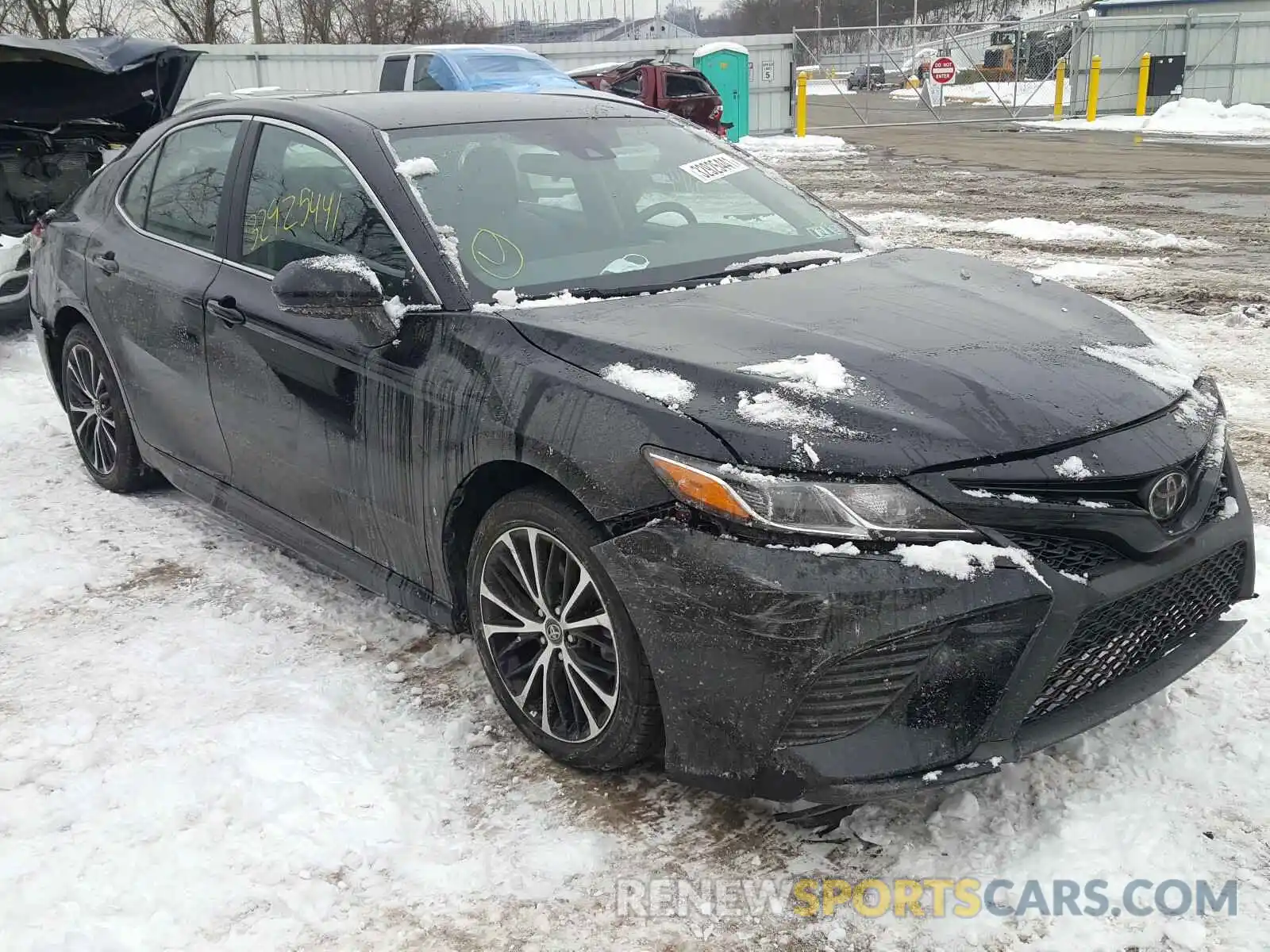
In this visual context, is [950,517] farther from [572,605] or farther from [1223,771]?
[1223,771]

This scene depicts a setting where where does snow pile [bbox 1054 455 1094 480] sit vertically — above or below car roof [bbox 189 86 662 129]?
below

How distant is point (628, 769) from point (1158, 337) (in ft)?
6.28

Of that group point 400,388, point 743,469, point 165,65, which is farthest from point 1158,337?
point 165,65

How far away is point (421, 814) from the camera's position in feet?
9.02

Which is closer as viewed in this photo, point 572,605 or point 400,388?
point 572,605

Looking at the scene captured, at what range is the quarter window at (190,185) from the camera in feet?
13.0

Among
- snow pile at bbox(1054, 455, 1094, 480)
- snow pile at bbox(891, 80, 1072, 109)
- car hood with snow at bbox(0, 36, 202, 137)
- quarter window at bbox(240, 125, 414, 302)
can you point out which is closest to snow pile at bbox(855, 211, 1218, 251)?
car hood with snow at bbox(0, 36, 202, 137)

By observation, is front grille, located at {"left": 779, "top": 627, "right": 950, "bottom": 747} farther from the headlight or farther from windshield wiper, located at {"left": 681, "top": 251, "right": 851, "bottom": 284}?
windshield wiper, located at {"left": 681, "top": 251, "right": 851, "bottom": 284}

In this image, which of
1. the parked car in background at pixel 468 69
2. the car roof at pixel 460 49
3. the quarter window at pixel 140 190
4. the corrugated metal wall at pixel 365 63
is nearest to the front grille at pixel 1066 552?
the quarter window at pixel 140 190

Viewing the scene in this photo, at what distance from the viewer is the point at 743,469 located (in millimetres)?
2357

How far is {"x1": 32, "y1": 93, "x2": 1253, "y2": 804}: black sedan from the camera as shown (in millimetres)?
2314

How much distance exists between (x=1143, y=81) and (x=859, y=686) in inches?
1207

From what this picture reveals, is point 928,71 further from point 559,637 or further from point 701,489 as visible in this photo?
point 701,489

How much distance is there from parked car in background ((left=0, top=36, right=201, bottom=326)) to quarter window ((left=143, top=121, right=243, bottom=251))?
134 inches
